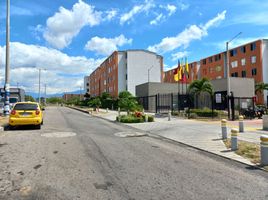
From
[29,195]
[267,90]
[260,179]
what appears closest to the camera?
[29,195]

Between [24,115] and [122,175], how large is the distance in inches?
407

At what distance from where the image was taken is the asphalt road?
4.64 m

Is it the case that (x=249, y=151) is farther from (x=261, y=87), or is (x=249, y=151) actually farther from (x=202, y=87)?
(x=261, y=87)

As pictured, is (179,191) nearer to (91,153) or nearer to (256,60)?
(91,153)

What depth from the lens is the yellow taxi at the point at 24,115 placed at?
45.8 ft

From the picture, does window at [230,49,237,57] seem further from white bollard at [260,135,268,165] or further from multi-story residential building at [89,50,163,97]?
white bollard at [260,135,268,165]

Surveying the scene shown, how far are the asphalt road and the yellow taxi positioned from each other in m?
5.39

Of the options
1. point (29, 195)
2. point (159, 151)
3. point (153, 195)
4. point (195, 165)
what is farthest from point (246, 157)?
point (29, 195)

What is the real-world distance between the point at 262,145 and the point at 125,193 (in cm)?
438

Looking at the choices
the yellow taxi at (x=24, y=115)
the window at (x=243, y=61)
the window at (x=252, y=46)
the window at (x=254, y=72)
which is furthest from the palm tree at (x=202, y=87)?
the window at (x=243, y=61)

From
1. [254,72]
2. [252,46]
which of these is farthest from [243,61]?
[254,72]

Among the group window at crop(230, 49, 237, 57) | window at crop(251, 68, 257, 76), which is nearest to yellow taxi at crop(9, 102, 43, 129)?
window at crop(251, 68, 257, 76)

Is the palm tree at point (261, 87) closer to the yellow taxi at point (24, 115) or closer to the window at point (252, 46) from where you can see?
the window at point (252, 46)

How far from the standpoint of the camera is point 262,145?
686 cm
